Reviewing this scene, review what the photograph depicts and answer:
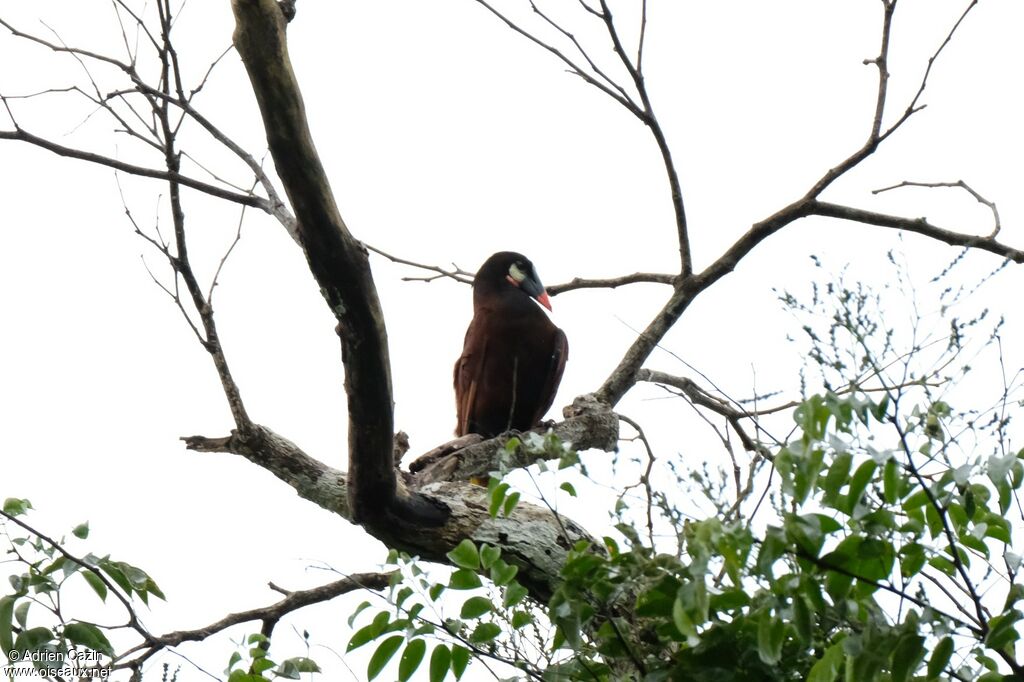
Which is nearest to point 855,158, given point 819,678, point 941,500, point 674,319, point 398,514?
point 674,319

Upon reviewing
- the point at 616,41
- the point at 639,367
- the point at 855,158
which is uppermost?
the point at 855,158

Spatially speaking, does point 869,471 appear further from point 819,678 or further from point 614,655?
point 614,655

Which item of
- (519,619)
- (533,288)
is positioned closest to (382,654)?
(519,619)

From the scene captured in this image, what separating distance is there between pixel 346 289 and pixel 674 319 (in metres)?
1.52

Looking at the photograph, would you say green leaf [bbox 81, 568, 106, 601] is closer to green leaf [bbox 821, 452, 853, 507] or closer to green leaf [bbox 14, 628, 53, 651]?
green leaf [bbox 14, 628, 53, 651]

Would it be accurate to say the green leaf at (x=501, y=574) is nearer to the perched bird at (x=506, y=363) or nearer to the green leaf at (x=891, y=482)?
the green leaf at (x=891, y=482)

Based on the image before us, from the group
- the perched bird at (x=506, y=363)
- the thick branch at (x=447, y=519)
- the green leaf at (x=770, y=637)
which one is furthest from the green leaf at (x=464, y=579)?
the perched bird at (x=506, y=363)

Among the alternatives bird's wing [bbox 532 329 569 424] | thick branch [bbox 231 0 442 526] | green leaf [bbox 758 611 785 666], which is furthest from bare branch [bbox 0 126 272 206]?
bird's wing [bbox 532 329 569 424]

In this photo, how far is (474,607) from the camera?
154cm

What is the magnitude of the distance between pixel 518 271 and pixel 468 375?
57cm

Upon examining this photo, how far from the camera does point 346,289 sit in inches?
76.6

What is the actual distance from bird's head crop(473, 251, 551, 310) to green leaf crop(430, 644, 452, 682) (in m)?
3.07

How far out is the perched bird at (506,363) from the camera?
14.3ft

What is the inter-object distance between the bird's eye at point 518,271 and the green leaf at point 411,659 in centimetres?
319
